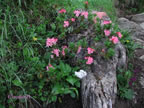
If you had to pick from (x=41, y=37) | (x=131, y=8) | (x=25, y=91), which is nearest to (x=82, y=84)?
(x=25, y=91)

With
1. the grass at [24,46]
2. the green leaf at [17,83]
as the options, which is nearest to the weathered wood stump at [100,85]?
the grass at [24,46]

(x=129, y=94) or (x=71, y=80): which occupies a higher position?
(x=71, y=80)

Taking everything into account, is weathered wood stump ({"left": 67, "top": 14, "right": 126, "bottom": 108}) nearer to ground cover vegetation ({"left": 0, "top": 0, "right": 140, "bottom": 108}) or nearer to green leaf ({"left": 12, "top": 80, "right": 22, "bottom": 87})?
ground cover vegetation ({"left": 0, "top": 0, "right": 140, "bottom": 108})

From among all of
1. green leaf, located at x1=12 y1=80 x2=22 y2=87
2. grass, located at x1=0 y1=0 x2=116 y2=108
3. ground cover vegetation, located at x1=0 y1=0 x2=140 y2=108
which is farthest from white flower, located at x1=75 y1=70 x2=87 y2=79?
green leaf, located at x1=12 y1=80 x2=22 y2=87

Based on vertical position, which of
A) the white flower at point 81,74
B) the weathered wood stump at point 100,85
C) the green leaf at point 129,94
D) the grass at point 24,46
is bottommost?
the green leaf at point 129,94

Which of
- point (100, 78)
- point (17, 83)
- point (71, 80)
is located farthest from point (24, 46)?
point (100, 78)

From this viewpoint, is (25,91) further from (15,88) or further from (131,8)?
(131,8)

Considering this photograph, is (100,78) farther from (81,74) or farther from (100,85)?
(81,74)

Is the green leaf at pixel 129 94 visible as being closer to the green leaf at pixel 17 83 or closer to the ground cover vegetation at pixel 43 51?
the ground cover vegetation at pixel 43 51

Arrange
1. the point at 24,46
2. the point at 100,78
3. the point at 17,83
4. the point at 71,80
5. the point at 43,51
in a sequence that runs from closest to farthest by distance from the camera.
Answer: the point at 17,83 < the point at 71,80 < the point at 100,78 < the point at 24,46 < the point at 43,51

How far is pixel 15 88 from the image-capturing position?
2.00 meters

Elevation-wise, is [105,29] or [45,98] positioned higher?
[105,29]

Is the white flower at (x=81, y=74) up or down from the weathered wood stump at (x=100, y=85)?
up

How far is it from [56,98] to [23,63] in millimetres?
608
